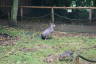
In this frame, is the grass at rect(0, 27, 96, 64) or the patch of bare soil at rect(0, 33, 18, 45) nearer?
the grass at rect(0, 27, 96, 64)

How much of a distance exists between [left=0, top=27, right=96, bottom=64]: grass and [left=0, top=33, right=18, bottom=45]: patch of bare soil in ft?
0.72

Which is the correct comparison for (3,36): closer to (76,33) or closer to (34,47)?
(34,47)

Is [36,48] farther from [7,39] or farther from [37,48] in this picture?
[7,39]

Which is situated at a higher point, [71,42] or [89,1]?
[89,1]

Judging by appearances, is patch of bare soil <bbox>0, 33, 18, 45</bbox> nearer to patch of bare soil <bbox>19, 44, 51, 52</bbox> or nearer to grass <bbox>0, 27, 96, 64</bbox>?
grass <bbox>0, 27, 96, 64</bbox>

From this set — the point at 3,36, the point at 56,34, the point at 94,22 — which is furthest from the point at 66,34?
the point at 94,22

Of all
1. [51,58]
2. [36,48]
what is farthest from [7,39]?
[51,58]

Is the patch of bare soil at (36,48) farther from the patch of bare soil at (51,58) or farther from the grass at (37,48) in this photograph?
the patch of bare soil at (51,58)

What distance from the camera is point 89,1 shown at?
1661cm

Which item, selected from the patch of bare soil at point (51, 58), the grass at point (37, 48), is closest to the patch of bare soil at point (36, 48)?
the grass at point (37, 48)

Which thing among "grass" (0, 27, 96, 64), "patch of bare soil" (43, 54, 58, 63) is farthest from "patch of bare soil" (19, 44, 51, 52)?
"patch of bare soil" (43, 54, 58, 63)

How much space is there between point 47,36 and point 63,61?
3.28m

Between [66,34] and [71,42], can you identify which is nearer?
[71,42]

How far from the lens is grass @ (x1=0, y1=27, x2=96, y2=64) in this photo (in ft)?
23.3
